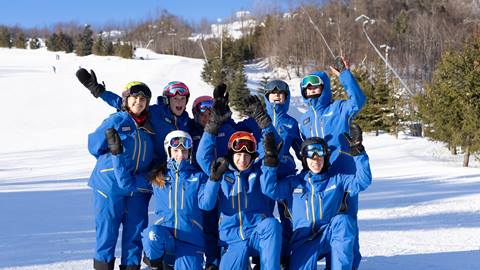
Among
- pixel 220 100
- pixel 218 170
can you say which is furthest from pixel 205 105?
pixel 218 170

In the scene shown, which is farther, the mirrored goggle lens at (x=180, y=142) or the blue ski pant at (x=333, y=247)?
the mirrored goggle lens at (x=180, y=142)

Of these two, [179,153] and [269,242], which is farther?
[179,153]

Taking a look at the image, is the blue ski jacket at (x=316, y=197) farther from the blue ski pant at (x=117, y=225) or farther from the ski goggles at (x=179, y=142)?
the blue ski pant at (x=117, y=225)

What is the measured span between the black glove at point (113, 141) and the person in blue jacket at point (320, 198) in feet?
4.38

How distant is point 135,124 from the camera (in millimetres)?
4738

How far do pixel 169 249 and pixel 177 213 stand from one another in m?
0.33

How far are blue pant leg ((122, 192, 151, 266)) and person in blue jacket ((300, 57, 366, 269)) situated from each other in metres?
1.83

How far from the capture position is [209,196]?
14.2 feet

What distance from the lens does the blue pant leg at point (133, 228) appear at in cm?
459

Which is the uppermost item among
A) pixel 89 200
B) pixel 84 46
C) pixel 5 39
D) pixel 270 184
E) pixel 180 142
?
pixel 5 39

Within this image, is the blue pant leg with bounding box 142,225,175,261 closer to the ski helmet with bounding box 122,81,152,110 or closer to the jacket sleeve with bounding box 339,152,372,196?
the ski helmet with bounding box 122,81,152,110

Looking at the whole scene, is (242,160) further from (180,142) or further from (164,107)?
(164,107)

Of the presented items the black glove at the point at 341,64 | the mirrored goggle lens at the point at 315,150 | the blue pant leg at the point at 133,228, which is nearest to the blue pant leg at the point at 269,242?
the mirrored goggle lens at the point at 315,150

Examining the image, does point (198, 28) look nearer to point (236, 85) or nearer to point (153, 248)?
point (236, 85)
